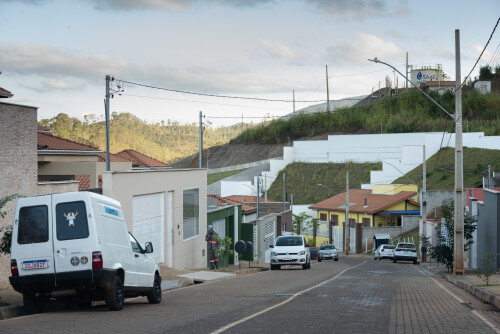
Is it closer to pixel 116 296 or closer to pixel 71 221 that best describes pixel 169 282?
pixel 116 296

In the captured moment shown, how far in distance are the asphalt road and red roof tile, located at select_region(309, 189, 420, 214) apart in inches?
2103

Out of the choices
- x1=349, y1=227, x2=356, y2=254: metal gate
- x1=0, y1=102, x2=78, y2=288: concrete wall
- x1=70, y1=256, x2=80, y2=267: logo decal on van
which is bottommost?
x1=349, y1=227, x2=356, y2=254: metal gate

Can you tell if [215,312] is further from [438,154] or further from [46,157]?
[438,154]

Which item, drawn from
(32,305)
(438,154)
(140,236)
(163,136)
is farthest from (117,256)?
(163,136)

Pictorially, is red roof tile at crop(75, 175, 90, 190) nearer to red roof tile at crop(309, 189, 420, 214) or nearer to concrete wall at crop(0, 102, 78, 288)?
concrete wall at crop(0, 102, 78, 288)

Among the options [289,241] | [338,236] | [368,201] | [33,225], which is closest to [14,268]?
[33,225]

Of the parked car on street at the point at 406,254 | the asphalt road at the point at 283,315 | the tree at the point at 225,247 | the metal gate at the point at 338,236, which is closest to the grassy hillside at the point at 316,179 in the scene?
the metal gate at the point at 338,236

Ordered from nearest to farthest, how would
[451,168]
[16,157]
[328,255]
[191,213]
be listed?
[16,157] < [191,213] < [328,255] < [451,168]

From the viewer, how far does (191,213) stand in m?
31.4

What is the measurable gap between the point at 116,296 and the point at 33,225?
7.00 feet

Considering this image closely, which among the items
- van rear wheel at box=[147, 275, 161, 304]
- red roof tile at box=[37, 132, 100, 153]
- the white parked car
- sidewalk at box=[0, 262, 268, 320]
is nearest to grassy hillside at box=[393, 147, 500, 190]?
the white parked car

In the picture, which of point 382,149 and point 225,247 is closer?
point 225,247

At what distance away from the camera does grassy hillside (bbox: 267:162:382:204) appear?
91125 millimetres

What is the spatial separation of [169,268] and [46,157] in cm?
982
